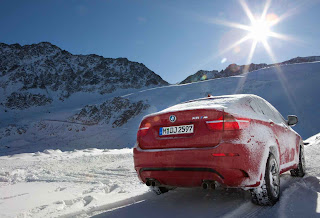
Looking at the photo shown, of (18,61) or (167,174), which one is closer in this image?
(167,174)

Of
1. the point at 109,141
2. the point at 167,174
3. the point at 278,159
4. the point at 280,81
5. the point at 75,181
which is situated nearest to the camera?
the point at 167,174

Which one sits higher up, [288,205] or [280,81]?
[280,81]

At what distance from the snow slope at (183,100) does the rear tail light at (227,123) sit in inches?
649

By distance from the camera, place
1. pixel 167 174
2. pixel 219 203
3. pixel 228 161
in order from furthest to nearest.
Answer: pixel 219 203 < pixel 167 174 < pixel 228 161

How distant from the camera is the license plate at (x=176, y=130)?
2.76m

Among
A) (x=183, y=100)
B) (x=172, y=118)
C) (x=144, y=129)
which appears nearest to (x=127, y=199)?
(x=144, y=129)

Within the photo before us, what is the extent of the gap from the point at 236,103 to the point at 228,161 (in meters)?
0.76

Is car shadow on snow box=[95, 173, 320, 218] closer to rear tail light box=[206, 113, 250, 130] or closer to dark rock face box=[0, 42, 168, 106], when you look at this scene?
rear tail light box=[206, 113, 250, 130]

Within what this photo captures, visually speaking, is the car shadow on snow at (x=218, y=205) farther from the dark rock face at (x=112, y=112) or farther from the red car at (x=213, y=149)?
the dark rock face at (x=112, y=112)

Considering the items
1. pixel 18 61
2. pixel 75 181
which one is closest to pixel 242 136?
pixel 75 181

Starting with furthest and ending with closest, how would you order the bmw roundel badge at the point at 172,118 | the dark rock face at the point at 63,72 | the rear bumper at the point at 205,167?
the dark rock face at the point at 63,72 → the bmw roundel badge at the point at 172,118 → the rear bumper at the point at 205,167

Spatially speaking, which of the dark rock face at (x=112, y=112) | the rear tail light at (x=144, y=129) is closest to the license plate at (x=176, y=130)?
the rear tail light at (x=144, y=129)

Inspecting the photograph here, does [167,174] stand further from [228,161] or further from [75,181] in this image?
[75,181]

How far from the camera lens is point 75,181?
475 cm
